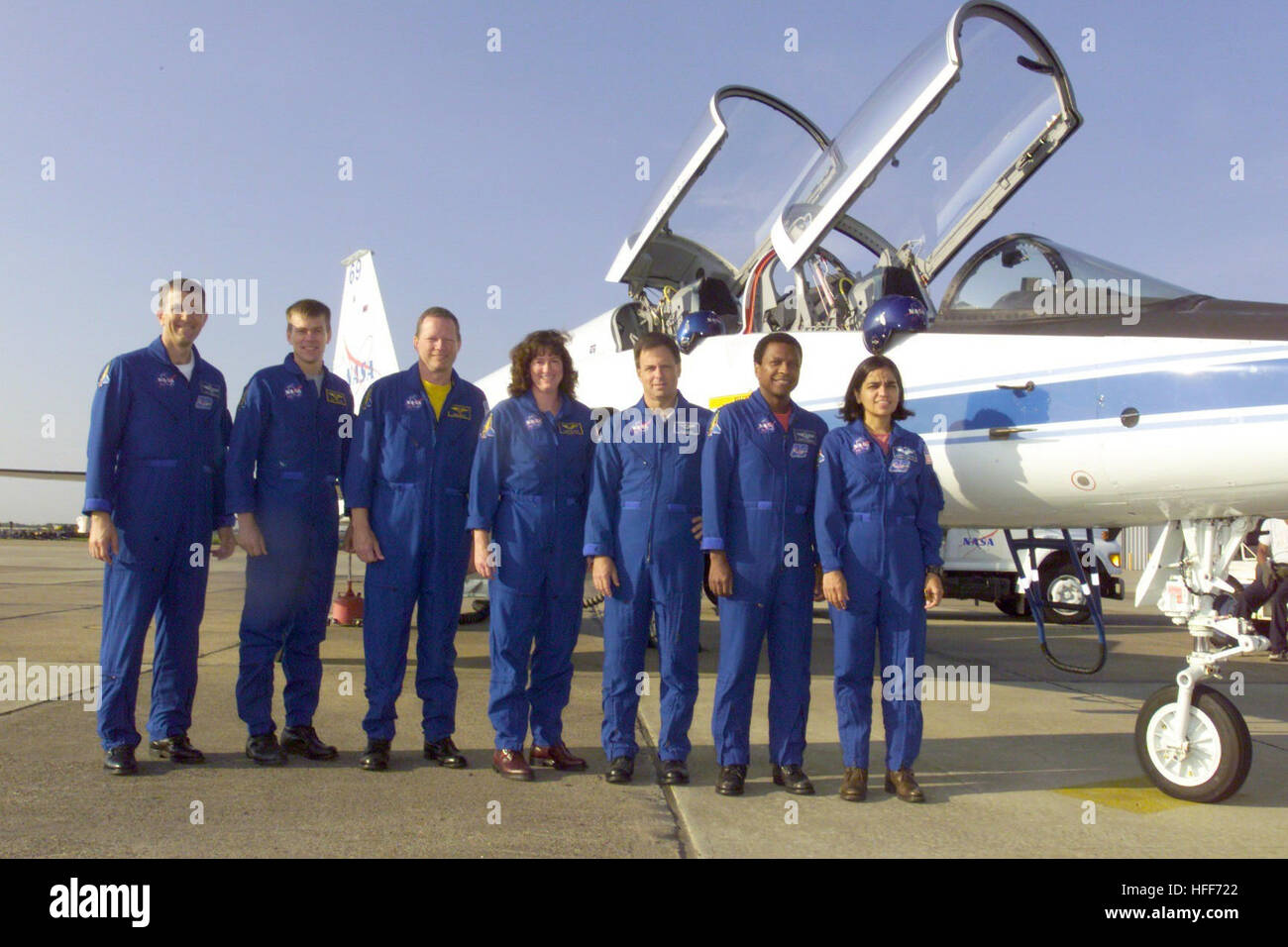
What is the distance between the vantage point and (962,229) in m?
5.80

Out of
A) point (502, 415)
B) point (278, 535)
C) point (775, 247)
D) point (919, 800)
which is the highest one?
point (775, 247)

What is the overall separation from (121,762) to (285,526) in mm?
1179

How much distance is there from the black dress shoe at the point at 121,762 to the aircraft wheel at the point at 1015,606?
1307 centimetres

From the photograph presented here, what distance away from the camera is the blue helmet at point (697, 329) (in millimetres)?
6871

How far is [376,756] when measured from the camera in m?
4.09

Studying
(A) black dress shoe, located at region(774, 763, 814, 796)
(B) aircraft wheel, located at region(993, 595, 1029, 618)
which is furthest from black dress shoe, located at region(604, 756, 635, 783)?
(B) aircraft wheel, located at region(993, 595, 1029, 618)

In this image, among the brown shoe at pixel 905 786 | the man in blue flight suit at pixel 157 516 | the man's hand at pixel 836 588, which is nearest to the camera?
the brown shoe at pixel 905 786

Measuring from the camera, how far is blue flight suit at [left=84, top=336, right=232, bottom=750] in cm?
401

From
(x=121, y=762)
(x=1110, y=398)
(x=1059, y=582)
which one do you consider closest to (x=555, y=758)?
(x=121, y=762)

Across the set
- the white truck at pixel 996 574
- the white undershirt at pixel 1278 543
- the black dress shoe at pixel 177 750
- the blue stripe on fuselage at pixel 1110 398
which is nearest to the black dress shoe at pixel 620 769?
the black dress shoe at pixel 177 750

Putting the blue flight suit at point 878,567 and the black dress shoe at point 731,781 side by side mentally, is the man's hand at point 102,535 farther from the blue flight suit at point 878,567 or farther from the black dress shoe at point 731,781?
the blue flight suit at point 878,567
